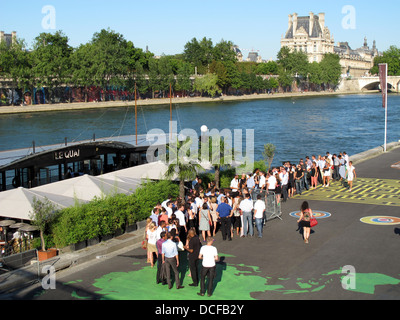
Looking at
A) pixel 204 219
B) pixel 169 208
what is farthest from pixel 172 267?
pixel 169 208

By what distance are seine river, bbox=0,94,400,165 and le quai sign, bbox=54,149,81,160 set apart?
96.3 feet

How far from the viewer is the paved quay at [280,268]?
34.9ft

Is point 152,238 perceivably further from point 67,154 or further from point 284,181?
point 67,154

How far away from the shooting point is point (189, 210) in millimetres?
14617

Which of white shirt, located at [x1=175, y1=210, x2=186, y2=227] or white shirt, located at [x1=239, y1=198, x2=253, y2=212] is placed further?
white shirt, located at [x1=239, y1=198, x2=253, y2=212]

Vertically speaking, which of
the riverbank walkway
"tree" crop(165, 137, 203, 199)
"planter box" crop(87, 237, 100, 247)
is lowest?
"planter box" crop(87, 237, 100, 247)

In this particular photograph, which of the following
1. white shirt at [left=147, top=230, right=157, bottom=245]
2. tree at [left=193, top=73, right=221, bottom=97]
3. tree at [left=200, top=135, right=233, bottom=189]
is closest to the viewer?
white shirt at [left=147, top=230, right=157, bottom=245]

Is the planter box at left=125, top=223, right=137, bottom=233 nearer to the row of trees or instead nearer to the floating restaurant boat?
the floating restaurant boat

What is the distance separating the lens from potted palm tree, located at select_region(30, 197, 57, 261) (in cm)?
1338

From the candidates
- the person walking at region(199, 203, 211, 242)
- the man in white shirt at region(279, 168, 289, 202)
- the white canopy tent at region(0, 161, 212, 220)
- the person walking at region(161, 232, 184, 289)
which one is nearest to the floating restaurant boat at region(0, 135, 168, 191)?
the white canopy tent at region(0, 161, 212, 220)

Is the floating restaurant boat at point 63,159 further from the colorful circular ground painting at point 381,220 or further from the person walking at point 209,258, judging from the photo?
the colorful circular ground painting at point 381,220

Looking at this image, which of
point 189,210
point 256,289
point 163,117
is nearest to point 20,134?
point 163,117

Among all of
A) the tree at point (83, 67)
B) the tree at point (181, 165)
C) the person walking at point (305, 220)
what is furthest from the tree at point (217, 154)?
the tree at point (83, 67)

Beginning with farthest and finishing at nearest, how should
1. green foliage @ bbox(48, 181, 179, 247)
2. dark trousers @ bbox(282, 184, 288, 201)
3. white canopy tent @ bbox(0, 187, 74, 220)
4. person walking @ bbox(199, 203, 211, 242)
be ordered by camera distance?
dark trousers @ bbox(282, 184, 288, 201) < white canopy tent @ bbox(0, 187, 74, 220) < person walking @ bbox(199, 203, 211, 242) < green foliage @ bbox(48, 181, 179, 247)
